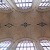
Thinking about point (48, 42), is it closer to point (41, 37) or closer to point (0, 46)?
point (41, 37)

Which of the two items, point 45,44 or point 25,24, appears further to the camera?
point 25,24

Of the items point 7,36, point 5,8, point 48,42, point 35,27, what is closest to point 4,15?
point 5,8

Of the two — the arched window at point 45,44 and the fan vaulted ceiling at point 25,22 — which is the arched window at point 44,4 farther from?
the arched window at point 45,44

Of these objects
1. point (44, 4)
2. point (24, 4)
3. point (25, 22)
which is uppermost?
point (24, 4)

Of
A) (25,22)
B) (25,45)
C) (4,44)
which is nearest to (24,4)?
(25,22)

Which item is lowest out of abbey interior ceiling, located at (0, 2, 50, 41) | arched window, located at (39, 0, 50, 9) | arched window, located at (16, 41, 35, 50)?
arched window, located at (16, 41, 35, 50)

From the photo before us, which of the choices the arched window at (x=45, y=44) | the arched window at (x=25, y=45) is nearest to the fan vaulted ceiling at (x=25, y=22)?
the arched window at (x=45, y=44)

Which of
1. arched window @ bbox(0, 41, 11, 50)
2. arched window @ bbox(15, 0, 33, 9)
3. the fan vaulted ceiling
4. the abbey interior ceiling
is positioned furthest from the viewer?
the abbey interior ceiling

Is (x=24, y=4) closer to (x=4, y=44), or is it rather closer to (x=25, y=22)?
(x=25, y=22)

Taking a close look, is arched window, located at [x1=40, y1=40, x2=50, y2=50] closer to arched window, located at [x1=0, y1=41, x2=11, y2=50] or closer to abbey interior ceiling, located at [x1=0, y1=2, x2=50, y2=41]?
abbey interior ceiling, located at [x1=0, y1=2, x2=50, y2=41]

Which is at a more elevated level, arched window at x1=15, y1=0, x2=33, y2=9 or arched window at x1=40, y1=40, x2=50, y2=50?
arched window at x1=15, y1=0, x2=33, y2=9

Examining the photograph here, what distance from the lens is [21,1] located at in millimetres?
10109

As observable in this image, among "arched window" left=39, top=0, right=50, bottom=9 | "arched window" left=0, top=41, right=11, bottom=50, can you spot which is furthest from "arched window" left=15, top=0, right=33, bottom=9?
"arched window" left=0, top=41, right=11, bottom=50

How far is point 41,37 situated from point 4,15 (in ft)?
8.12
